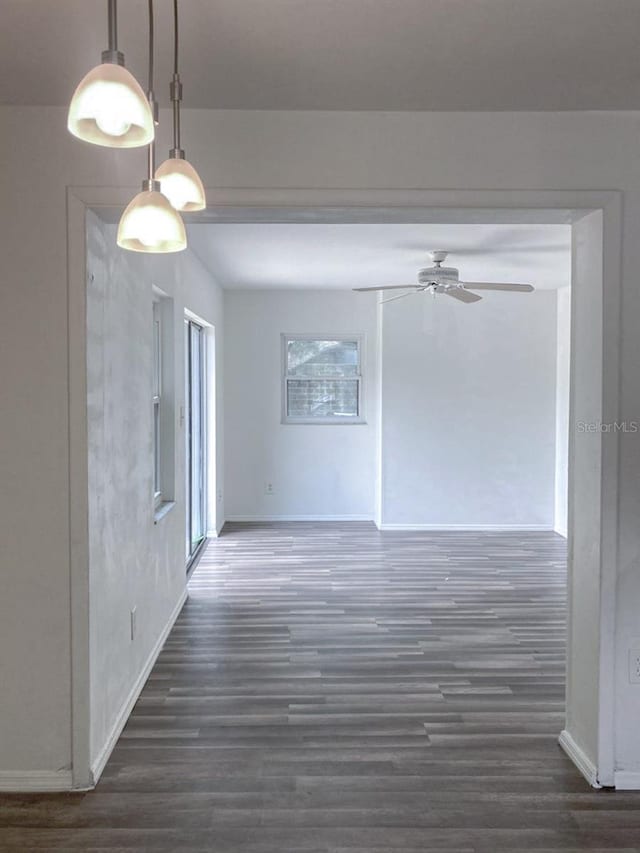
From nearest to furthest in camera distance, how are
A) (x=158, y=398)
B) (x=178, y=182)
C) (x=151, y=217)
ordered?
(x=151, y=217)
(x=178, y=182)
(x=158, y=398)

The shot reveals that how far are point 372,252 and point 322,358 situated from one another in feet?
8.43

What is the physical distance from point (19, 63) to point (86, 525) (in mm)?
1548

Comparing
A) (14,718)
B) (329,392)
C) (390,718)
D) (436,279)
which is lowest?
(390,718)

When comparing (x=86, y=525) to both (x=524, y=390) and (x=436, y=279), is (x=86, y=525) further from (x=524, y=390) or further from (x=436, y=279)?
(x=524, y=390)

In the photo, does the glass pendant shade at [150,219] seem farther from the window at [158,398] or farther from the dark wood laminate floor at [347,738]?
the window at [158,398]

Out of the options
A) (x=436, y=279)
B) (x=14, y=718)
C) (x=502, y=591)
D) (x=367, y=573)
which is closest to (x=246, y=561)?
(x=367, y=573)

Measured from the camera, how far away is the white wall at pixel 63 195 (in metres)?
2.41

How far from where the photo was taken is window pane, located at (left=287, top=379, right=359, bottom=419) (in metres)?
7.81

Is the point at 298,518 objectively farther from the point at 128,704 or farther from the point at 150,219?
the point at 150,219

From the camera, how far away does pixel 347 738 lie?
2.87 meters

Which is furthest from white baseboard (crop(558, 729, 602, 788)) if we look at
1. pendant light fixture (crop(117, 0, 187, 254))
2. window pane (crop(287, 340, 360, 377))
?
window pane (crop(287, 340, 360, 377))

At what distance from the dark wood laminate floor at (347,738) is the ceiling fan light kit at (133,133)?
194 cm

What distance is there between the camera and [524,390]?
7316 millimetres

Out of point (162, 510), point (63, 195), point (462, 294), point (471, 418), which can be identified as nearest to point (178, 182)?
point (63, 195)
